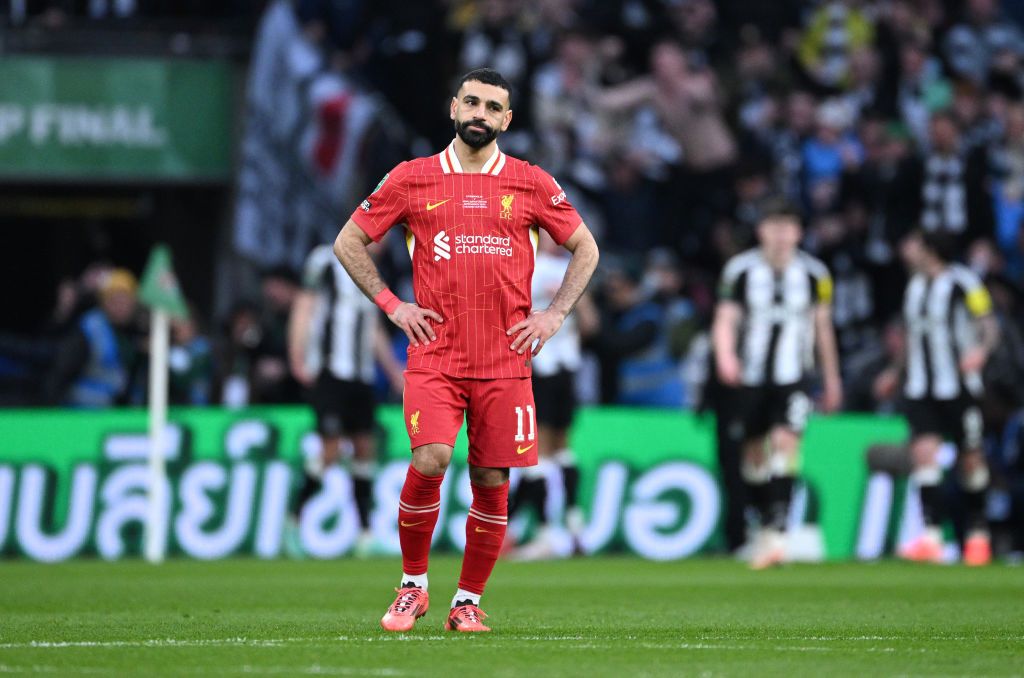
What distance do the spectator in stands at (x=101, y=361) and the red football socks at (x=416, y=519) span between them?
8813 mm

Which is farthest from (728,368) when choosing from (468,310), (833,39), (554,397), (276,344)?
(833,39)

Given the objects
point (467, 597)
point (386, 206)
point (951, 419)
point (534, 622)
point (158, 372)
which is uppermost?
point (386, 206)

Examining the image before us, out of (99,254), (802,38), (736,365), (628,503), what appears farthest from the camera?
(99,254)

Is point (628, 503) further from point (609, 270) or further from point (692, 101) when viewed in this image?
point (692, 101)

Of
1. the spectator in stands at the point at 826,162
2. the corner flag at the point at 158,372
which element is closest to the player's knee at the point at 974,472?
the spectator in stands at the point at 826,162

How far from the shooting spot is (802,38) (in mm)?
20328

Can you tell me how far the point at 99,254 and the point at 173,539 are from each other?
8.98m

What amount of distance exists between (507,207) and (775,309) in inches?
230

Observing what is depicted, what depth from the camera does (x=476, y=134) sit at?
759 cm

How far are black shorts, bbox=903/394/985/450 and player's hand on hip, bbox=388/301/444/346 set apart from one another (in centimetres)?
749

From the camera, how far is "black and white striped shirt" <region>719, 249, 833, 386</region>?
13203 mm

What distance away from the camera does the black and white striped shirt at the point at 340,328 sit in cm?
1427

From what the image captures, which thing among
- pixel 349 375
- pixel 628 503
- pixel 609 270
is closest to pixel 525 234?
pixel 349 375

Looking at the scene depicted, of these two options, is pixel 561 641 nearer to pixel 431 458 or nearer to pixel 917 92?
pixel 431 458
